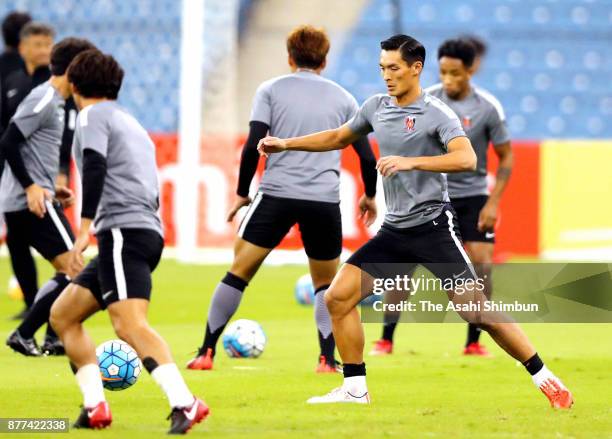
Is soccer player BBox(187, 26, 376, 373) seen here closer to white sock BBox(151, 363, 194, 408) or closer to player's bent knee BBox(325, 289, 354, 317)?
player's bent knee BBox(325, 289, 354, 317)

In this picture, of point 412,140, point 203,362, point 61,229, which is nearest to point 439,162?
point 412,140

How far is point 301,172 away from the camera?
27.8 feet

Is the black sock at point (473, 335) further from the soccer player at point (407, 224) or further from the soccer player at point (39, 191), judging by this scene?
the soccer player at point (39, 191)

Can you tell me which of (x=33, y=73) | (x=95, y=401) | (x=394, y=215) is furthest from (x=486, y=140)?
(x=95, y=401)

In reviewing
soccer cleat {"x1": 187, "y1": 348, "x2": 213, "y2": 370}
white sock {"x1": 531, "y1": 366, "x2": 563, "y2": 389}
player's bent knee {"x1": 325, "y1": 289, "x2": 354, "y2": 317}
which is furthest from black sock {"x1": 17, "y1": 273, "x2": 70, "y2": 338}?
white sock {"x1": 531, "y1": 366, "x2": 563, "y2": 389}

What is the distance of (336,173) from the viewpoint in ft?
28.4

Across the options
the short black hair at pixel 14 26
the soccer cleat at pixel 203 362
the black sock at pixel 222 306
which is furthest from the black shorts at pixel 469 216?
the short black hair at pixel 14 26

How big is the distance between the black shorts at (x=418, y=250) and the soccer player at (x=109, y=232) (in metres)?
1.21

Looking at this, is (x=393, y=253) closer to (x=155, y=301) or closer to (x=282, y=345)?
(x=282, y=345)

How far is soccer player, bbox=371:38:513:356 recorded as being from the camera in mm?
9688

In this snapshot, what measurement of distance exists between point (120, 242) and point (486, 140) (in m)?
4.31

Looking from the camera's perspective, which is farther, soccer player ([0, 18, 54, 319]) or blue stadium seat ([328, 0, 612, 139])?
blue stadium seat ([328, 0, 612, 139])

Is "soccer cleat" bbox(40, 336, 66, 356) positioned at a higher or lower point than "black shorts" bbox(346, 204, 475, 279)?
lower

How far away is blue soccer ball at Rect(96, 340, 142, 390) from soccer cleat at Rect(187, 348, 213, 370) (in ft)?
4.08
